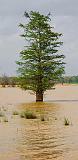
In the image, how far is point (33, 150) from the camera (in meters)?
11.1

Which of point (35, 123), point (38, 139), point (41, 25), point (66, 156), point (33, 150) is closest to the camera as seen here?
point (66, 156)

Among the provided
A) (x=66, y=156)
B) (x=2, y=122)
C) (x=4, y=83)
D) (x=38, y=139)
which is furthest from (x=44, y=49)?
(x=4, y=83)

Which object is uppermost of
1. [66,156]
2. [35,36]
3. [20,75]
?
[35,36]

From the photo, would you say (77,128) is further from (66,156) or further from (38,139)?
(66,156)

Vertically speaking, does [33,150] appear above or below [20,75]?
below

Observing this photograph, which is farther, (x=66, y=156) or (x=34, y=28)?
(x=34, y=28)

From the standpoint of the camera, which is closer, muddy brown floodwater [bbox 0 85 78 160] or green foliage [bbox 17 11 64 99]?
muddy brown floodwater [bbox 0 85 78 160]

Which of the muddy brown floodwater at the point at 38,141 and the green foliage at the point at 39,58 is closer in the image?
the muddy brown floodwater at the point at 38,141

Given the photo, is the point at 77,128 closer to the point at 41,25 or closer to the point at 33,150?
the point at 33,150

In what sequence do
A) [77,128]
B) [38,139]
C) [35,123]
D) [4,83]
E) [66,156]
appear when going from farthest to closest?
[4,83], [35,123], [77,128], [38,139], [66,156]

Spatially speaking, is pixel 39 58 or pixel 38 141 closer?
pixel 38 141

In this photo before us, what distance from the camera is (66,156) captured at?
10.1 m

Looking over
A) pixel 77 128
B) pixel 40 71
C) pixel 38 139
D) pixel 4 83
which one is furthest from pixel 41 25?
pixel 4 83

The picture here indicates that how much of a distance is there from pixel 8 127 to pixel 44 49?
60.9 ft
